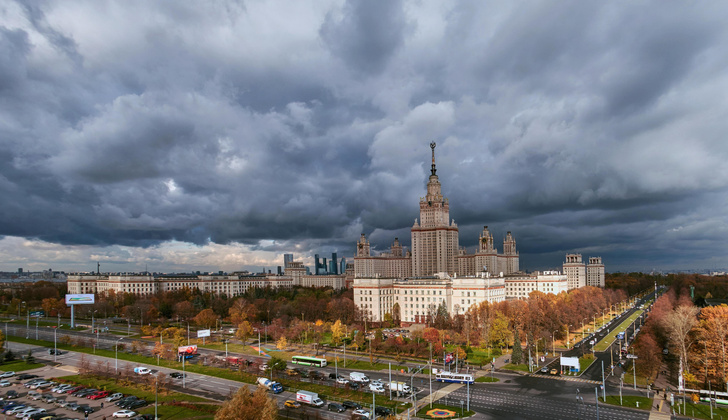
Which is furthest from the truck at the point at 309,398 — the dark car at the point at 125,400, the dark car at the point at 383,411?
the dark car at the point at 125,400

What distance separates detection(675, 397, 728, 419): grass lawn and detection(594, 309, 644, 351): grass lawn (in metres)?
42.2

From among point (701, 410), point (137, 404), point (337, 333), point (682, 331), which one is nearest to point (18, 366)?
point (137, 404)

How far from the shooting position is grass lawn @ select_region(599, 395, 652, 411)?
6523 centimetres

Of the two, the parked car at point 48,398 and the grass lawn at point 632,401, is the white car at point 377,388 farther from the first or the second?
the parked car at point 48,398

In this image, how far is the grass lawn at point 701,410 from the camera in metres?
61.1

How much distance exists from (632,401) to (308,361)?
57135 mm

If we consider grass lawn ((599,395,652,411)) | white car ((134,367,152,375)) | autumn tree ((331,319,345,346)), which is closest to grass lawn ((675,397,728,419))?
grass lawn ((599,395,652,411))

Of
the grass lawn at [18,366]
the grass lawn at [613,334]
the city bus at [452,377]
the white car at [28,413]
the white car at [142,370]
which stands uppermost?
the white car at [28,413]

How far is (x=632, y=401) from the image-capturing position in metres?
67.1

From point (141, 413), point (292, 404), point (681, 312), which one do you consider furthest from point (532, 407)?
point (141, 413)

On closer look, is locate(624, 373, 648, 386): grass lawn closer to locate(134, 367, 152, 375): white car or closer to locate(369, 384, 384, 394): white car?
locate(369, 384, 384, 394): white car

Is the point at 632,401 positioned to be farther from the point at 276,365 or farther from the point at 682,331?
the point at 276,365

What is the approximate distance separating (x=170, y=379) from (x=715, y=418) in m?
84.9

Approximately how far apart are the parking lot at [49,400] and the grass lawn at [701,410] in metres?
76.3
